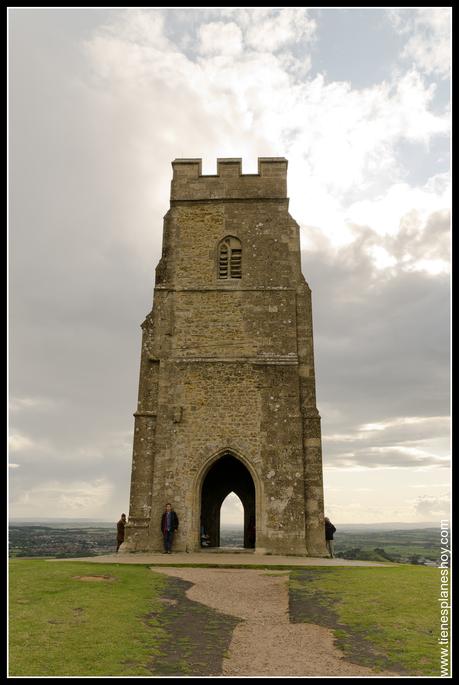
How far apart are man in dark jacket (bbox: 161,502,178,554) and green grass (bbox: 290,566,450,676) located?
5.45 m

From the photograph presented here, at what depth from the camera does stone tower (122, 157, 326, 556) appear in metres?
18.1

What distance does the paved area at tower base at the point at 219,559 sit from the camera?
14.6 m

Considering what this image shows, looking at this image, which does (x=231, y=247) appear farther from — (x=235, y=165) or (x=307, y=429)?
(x=307, y=429)

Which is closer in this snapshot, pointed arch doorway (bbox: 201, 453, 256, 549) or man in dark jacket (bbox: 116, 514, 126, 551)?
man in dark jacket (bbox: 116, 514, 126, 551)

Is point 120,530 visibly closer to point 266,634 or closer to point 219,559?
point 219,559

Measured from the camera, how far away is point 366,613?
351 inches

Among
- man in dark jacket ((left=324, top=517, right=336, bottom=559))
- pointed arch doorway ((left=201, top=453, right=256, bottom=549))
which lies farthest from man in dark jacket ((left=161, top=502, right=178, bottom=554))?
pointed arch doorway ((left=201, top=453, right=256, bottom=549))

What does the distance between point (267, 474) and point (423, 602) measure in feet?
29.3

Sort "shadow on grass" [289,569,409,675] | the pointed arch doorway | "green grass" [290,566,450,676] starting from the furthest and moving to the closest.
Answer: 1. the pointed arch doorway
2. "green grass" [290,566,450,676]
3. "shadow on grass" [289,569,409,675]

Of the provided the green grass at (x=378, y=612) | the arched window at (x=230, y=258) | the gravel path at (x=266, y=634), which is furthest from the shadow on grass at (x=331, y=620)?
the arched window at (x=230, y=258)

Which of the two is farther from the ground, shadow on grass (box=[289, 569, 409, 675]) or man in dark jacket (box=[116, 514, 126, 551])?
shadow on grass (box=[289, 569, 409, 675])

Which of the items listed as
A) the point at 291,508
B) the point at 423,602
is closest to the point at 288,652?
the point at 423,602

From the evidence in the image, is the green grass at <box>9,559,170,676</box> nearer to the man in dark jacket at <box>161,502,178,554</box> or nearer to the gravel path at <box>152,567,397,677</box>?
the gravel path at <box>152,567,397,677</box>

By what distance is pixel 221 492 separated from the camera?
2538cm
